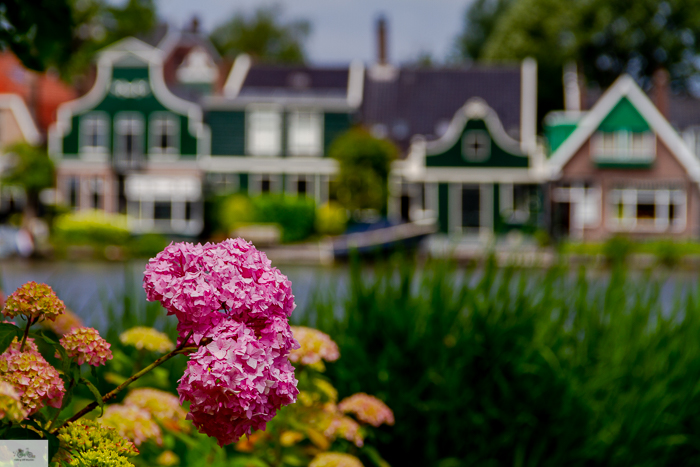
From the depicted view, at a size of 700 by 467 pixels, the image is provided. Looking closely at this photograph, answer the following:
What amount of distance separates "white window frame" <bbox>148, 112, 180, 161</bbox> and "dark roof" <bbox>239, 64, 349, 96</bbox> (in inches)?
137

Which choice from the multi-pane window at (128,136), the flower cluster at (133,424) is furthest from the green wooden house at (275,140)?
the flower cluster at (133,424)

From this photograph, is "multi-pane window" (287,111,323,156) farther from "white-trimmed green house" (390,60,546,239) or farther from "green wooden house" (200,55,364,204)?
"white-trimmed green house" (390,60,546,239)

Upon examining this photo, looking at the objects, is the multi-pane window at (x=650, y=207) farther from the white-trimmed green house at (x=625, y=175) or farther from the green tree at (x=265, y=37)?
the green tree at (x=265, y=37)

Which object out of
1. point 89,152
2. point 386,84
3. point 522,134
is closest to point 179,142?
point 89,152

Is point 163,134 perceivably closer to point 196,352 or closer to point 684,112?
point 684,112

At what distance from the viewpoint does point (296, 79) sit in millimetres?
34812

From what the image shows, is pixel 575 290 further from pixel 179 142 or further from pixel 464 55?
pixel 464 55

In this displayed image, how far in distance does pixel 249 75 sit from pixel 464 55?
26.9m

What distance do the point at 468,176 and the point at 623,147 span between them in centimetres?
663

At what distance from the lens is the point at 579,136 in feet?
105

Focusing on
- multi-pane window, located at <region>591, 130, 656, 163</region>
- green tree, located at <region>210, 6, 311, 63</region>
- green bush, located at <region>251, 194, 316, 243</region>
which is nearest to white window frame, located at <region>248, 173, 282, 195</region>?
Answer: green bush, located at <region>251, 194, 316, 243</region>

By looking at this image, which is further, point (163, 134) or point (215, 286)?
point (163, 134)

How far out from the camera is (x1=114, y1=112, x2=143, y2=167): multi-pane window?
32.7 meters

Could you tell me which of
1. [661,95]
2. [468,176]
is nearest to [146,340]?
[468,176]
